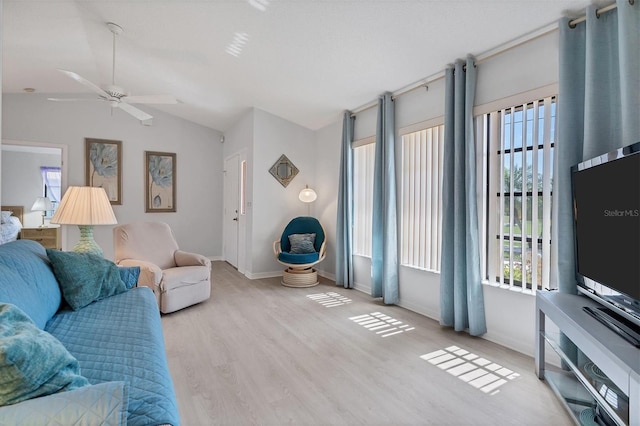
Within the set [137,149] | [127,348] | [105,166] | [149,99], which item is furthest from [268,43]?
[105,166]

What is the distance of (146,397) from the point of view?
3.79 feet

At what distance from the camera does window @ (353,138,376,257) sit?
4523mm

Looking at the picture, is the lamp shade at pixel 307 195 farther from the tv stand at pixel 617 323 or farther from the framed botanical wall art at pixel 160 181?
the tv stand at pixel 617 323

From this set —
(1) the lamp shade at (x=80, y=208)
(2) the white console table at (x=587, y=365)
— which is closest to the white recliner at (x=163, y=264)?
(1) the lamp shade at (x=80, y=208)

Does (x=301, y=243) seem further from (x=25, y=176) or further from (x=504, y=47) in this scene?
(x=25, y=176)

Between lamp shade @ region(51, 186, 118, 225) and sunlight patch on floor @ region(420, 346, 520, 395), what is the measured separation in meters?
3.04

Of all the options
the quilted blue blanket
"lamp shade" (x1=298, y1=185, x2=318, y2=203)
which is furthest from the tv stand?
"lamp shade" (x1=298, y1=185, x2=318, y2=203)

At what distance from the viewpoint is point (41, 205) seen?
717 centimetres

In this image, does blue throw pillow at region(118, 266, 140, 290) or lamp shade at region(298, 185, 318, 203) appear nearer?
blue throw pillow at region(118, 266, 140, 290)

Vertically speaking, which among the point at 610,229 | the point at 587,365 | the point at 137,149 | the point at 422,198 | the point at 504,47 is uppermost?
the point at 504,47

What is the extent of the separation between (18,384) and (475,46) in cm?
335

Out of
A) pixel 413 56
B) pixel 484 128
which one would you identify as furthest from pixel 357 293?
pixel 413 56

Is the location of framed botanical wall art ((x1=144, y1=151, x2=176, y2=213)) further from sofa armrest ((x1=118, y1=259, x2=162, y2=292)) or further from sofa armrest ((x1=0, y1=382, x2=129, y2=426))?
sofa armrest ((x1=0, y1=382, x2=129, y2=426))

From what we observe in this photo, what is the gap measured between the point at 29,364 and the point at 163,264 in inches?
124
